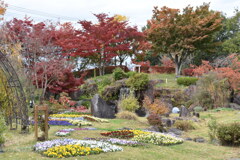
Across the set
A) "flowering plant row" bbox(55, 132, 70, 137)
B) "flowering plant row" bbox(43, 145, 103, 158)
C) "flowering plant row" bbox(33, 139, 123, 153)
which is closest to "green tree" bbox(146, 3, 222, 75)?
"flowering plant row" bbox(55, 132, 70, 137)

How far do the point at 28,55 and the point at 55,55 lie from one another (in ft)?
13.6

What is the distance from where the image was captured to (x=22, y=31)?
26.7 metres

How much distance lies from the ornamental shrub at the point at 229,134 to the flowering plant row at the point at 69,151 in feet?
16.7

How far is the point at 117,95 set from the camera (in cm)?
2275

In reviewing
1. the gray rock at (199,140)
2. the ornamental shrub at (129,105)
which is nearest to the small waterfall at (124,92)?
the ornamental shrub at (129,105)

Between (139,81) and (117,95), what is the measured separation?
2.14 meters

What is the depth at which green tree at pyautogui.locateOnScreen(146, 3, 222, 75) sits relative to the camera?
3003 cm

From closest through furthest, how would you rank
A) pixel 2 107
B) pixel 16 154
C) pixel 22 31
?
pixel 16 154
pixel 2 107
pixel 22 31

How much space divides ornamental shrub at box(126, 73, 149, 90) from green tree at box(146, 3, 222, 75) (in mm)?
9800

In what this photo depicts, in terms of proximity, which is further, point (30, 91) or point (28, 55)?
point (28, 55)

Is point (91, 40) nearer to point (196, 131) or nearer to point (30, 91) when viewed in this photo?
point (30, 91)

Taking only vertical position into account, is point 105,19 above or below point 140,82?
above

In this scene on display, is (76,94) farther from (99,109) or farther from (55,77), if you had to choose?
(99,109)

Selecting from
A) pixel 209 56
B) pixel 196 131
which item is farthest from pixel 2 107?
pixel 209 56
